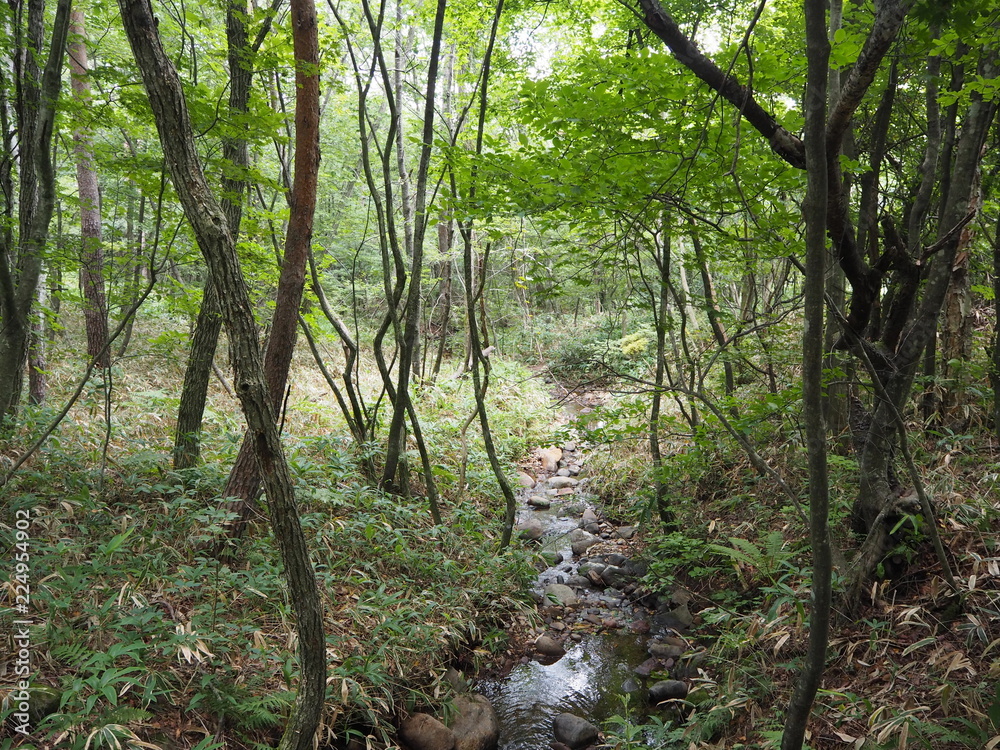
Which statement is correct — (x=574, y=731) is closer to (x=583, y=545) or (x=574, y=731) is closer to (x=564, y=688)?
(x=564, y=688)

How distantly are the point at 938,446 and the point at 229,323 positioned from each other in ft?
19.1

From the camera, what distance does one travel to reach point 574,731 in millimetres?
4082

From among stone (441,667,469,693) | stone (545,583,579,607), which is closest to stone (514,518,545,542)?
stone (545,583,579,607)

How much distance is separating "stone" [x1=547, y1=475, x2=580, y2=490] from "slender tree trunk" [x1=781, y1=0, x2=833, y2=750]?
22.1ft

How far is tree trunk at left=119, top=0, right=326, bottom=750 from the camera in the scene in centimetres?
230

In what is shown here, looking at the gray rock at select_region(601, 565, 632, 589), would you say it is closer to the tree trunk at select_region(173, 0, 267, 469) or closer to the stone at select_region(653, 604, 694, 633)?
the stone at select_region(653, 604, 694, 633)

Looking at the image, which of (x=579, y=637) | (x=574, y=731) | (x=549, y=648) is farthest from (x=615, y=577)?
(x=574, y=731)

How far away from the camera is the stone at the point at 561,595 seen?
19.3ft

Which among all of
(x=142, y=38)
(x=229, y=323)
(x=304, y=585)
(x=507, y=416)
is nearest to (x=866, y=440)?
(x=304, y=585)

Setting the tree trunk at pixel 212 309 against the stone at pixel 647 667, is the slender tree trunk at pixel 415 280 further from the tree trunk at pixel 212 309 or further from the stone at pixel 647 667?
the stone at pixel 647 667

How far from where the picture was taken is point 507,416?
35.9 ft

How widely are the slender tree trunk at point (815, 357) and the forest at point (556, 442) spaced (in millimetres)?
12

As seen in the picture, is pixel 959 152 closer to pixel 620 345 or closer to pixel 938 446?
pixel 938 446

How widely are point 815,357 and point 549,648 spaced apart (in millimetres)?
3988
